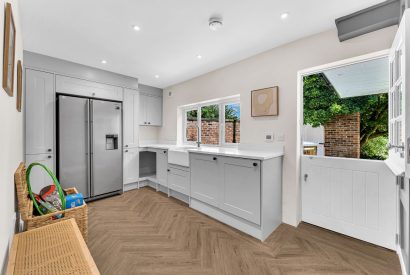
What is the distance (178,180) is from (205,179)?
0.71 metres

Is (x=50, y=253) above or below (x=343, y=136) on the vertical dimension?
below

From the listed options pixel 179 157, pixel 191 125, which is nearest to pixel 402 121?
pixel 179 157

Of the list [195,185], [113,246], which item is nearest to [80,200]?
[113,246]

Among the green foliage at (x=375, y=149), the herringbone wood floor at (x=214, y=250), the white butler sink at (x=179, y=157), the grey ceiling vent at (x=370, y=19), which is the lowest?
the herringbone wood floor at (x=214, y=250)

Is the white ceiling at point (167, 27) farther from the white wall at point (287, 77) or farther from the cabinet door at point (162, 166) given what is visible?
the cabinet door at point (162, 166)

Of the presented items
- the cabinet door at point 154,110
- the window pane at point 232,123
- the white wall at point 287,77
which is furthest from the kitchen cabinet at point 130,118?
the window pane at point 232,123

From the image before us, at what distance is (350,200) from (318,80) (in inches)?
59.8

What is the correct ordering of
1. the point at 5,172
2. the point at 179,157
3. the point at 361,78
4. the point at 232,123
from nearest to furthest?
the point at 5,172
the point at 361,78
the point at 179,157
the point at 232,123

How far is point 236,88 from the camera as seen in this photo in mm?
2938

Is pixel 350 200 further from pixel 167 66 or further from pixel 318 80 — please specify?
pixel 167 66

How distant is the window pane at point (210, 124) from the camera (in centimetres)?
355

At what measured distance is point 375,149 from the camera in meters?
1.98

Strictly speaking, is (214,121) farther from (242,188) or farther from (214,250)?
(214,250)

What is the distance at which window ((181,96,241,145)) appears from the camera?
3.25 meters
